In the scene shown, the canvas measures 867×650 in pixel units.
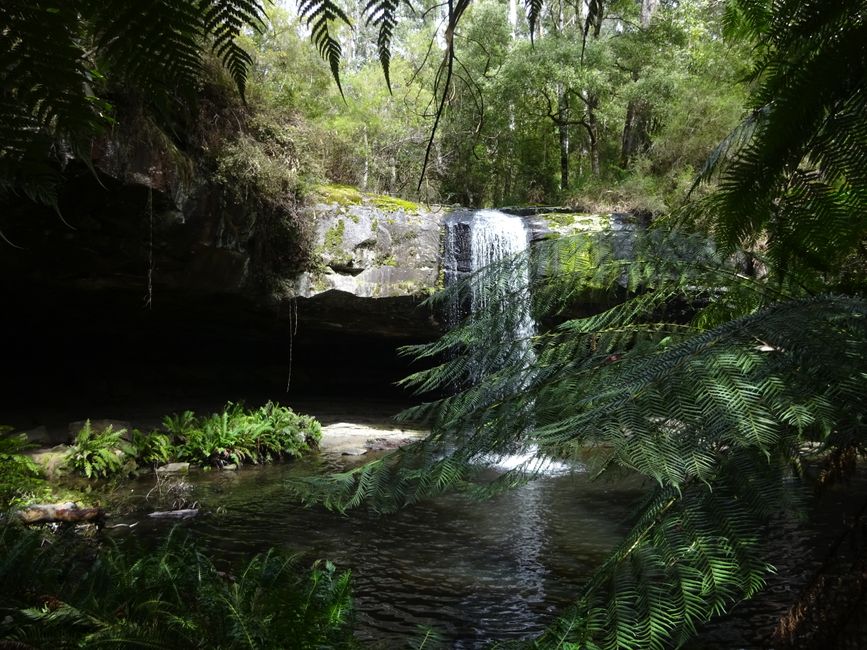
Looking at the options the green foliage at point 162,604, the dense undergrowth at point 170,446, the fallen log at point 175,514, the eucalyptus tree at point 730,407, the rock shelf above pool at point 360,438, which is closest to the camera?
the eucalyptus tree at point 730,407

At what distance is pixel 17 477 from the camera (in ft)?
17.5

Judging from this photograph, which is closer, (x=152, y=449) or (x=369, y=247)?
(x=152, y=449)

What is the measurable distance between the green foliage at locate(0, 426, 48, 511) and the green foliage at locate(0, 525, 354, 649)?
238cm

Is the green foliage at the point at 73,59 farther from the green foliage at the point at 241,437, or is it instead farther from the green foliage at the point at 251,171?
the green foliage at the point at 241,437

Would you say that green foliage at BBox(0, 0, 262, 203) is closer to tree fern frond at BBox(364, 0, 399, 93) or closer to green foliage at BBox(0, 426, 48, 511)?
tree fern frond at BBox(364, 0, 399, 93)

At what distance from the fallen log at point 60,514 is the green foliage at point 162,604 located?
1941 millimetres

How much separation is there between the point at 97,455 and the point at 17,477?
1.23m

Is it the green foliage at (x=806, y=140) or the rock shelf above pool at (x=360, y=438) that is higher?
the green foliage at (x=806, y=140)

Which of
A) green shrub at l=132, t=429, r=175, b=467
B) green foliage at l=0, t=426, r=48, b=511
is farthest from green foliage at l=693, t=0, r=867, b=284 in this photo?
green shrub at l=132, t=429, r=175, b=467

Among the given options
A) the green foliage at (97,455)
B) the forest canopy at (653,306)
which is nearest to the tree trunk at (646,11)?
the forest canopy at (653,306)

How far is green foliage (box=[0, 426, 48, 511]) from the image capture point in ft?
16.3

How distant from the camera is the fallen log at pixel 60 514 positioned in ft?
15.3

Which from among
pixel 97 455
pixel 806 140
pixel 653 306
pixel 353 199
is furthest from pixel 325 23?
pixel 353 199

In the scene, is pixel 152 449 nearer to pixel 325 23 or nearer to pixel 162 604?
pixel 162 604
